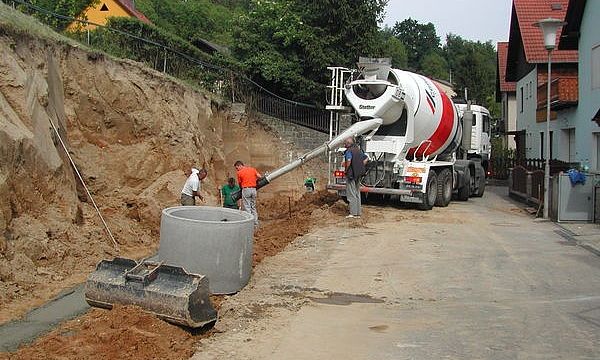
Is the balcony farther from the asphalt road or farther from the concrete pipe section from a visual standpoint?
the concrete pipe section

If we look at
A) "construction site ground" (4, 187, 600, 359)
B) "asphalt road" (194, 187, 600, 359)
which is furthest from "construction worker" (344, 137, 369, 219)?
"construction site ground" (4, 187, 600, 359)

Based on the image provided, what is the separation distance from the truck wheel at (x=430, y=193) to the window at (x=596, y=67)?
7.12 metres

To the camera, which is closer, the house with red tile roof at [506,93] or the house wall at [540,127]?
the house wall at [540,127]

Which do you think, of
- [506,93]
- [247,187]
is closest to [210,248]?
[247,187]

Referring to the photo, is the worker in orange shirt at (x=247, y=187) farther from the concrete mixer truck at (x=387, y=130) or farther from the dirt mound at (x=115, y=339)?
the dirt mound at (x=115, y=339)

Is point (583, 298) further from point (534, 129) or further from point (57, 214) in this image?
point (534, 129)

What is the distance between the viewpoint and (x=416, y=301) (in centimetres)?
846

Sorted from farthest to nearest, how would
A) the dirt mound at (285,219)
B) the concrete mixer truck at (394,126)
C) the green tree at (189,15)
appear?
1. the green tree at (189,15)
2. the concrete mixer truck at (394,126)
3. the dirt mound at (285,219)

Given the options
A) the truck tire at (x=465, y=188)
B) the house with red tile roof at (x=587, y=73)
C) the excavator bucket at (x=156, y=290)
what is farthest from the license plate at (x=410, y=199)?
the excavator bucket at (x=156, y=290)

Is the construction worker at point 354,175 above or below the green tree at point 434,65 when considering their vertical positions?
below

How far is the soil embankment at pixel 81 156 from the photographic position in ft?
32.2

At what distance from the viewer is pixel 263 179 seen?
16.1 m

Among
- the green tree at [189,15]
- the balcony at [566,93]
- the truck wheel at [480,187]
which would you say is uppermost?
the green tree at [189,15]

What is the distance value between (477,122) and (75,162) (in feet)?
50.0
